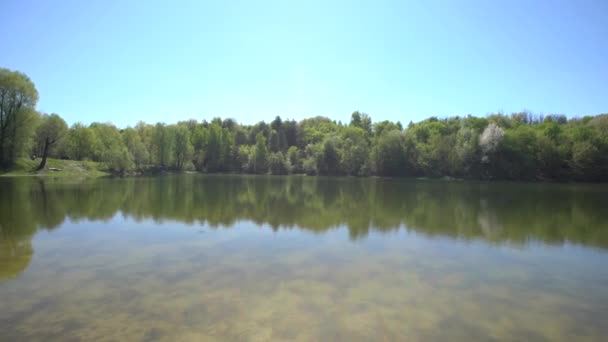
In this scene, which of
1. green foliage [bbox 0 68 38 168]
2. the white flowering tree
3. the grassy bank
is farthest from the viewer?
the white flowering tree

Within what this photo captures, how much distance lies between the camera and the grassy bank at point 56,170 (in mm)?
49128

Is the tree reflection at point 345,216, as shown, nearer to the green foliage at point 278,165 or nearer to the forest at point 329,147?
the forest at point 329,147

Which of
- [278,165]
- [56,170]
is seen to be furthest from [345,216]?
[278,165]

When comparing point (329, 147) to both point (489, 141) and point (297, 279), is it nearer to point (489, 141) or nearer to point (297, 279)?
point (489, 141)

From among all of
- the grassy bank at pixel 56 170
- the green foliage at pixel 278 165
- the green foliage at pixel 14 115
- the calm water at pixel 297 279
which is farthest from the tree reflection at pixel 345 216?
the green foliage at pixel 278 165

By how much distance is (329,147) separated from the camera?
9206 cm

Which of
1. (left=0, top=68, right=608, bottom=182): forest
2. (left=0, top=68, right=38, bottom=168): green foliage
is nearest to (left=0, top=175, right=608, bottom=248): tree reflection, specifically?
(left=0, top=68, right=38, bottom=168): green foliage

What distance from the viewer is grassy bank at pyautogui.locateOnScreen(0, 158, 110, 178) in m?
49.1

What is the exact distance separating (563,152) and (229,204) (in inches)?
2957

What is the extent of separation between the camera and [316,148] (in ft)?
315

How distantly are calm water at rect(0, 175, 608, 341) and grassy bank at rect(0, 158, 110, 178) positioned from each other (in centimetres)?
3894

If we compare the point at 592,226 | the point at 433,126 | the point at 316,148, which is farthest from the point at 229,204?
the point at 433,126

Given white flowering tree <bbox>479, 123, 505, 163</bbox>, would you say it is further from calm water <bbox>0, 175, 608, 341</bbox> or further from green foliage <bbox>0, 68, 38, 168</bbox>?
green foliage <bbox>0, 68, 38, 168</bbox>

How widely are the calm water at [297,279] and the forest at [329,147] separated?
4704 centimetres
